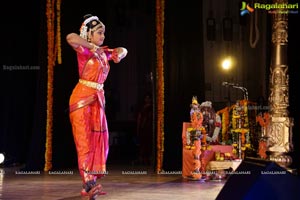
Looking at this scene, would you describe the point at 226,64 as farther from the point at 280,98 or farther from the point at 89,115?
the point at 89,115

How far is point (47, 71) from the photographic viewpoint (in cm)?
721

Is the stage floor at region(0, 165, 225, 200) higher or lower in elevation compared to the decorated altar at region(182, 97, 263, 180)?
lower

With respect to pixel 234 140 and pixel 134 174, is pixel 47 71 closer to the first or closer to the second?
pixel 134 174

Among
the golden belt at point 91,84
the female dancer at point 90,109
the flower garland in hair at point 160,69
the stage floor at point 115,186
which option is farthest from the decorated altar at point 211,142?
the golden belt at point 91,84

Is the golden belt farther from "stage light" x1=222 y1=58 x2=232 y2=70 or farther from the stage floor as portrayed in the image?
"stage light" x1=222 y1=58 x2=232 y2=70

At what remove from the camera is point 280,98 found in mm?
5227

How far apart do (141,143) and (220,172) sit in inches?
103

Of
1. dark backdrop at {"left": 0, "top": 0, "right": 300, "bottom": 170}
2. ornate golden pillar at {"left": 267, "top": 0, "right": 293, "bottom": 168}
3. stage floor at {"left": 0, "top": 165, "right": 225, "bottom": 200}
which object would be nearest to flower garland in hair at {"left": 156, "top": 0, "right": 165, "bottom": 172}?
dark backdrop at {"left": 0, "top": 0, "right": 300, "bottom": 170}

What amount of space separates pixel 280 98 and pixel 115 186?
6.70ft

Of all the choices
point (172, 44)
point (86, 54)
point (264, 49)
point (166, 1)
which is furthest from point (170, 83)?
point (86, 54)

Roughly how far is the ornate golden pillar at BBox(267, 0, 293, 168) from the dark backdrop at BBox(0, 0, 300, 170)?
2.01 metres

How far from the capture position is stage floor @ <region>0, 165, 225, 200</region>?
4578 millimetres

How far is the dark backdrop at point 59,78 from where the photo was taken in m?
7.16

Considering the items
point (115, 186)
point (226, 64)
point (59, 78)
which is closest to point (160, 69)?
point (59, 78)
